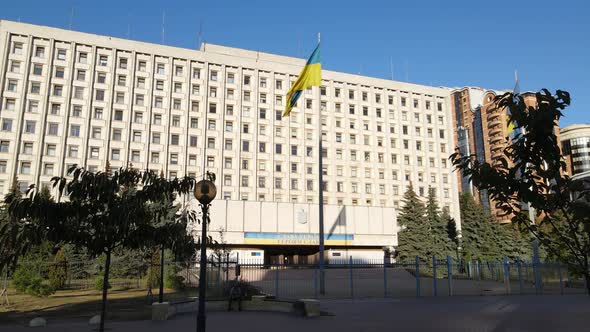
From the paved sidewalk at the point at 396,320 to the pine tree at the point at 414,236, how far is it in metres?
35.1

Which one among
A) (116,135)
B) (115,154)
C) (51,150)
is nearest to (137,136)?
(116,135)

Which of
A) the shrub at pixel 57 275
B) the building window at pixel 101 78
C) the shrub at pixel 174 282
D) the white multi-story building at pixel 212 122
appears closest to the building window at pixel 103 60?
the white multi-story building at pixel 212 122

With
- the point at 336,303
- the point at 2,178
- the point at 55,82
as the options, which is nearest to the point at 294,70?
the point at 55,82

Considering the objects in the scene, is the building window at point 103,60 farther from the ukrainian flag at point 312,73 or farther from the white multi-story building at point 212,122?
the ukrainian flag at point 312,73

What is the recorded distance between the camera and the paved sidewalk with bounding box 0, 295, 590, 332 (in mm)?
13516

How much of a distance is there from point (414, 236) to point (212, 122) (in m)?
31.7

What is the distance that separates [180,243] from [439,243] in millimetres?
48580

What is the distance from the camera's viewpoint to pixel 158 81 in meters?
65.4

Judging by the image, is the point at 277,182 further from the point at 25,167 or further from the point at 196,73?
the point at 25,167

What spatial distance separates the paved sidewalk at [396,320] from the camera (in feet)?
44.3

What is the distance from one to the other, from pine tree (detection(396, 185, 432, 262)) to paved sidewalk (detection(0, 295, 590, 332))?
35051 millimetres

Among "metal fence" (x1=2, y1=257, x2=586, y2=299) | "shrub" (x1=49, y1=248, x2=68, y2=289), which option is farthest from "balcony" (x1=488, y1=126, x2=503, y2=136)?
"shrub" (x1=49, y1=248, x2=68, y2=289)

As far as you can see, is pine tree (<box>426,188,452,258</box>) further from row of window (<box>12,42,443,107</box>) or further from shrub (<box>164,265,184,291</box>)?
shrub (<box>164,265,184,291</box>)

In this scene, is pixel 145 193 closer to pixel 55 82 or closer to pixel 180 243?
pixel 180 243
